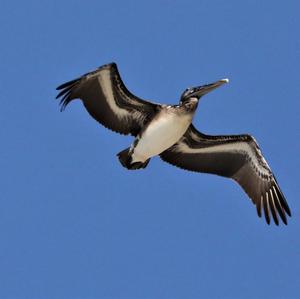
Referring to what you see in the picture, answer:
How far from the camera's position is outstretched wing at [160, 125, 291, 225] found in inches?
876

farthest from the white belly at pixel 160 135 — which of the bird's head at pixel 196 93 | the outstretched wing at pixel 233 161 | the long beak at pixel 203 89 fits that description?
the outstretched wing at pixel 233 161

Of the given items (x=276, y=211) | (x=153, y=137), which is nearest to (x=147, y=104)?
(x=153, y=137)

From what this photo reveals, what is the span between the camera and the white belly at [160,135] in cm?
2059

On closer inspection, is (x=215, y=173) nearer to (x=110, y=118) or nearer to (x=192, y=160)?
(x=192, y=160)

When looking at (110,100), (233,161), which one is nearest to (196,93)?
(110,100)

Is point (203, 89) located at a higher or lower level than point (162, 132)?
higher

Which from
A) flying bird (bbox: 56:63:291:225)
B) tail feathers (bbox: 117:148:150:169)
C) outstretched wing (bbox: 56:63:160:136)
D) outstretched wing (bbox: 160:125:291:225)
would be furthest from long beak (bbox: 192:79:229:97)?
tail feathers (bbox: 117:148:150:169)

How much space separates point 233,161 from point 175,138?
2.28 meters

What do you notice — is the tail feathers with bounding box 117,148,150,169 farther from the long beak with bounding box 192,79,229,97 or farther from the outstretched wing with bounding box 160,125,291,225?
the long beak with bounding box 192,79,229,97

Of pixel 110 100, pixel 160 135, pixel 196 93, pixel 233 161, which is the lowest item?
pixel 233 161

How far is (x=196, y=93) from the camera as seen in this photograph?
Answer: 68.0ft

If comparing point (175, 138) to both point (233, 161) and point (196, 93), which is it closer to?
point (196, 93)

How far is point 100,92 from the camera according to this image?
21.3m

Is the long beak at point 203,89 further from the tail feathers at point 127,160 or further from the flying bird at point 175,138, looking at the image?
the tail feathers at point 127,160
